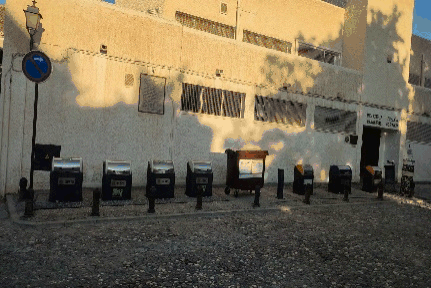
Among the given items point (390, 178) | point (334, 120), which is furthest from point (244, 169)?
point (390, 178)

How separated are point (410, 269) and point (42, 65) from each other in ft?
26.6

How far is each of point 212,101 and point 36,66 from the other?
6.07m

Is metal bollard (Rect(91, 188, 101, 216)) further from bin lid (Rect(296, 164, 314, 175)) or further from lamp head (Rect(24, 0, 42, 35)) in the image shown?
bin lid (Rect(296, 164, 314, 175))

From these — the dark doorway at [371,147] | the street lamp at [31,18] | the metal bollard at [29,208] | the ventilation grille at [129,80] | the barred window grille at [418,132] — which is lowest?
the metal bollard at [29,208]

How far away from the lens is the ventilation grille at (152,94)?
33.8 feet

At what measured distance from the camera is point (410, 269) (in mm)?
4969

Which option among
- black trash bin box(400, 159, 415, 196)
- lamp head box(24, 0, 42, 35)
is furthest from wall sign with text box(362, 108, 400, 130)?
lamp head box(24, 0, 42, 35)

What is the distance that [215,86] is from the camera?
1161 cm

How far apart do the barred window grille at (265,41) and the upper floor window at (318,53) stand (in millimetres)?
808

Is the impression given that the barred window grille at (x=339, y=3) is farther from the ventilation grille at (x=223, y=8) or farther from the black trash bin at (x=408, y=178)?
the black trash bin at (x=408, y=178)

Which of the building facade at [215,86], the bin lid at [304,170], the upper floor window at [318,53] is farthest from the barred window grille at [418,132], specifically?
the bin lid at [304,170]

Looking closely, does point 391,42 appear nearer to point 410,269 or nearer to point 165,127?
point 165,127

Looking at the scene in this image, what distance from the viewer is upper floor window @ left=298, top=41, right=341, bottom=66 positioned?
1627 cm

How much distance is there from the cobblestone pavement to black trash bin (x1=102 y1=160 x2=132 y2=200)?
5.56ft
